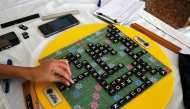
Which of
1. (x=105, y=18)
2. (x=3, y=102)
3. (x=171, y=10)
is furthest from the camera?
(x=171, y=10)

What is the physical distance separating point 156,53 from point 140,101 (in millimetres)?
236

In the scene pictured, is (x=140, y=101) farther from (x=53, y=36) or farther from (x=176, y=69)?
(x=53, y=36)

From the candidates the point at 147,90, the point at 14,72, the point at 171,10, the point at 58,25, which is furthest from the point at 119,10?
the point at 171,10

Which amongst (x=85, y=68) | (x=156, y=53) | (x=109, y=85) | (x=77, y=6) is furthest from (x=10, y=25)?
(x=156, y=53)

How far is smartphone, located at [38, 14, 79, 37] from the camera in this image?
2.95 feet

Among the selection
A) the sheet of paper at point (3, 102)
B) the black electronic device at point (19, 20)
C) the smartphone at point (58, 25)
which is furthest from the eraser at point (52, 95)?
the black electronic device at point (19, 20)

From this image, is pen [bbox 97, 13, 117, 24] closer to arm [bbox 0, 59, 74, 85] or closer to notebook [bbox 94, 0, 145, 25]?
notebook [bbox 94, 0, 145, 25]

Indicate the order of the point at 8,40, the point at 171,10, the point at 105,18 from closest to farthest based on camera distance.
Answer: the point at 8,40 < the point at 105,18 < the point at 171,10

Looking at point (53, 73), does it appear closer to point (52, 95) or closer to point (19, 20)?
point (52, 95)

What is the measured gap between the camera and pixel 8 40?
85 cm

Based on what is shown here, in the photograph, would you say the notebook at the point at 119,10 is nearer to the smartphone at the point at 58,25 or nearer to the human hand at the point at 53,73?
the smartphone at the point at 58,25

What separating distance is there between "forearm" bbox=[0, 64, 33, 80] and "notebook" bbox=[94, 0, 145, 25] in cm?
45

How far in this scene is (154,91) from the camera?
68 cm

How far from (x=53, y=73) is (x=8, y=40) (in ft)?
1.01
